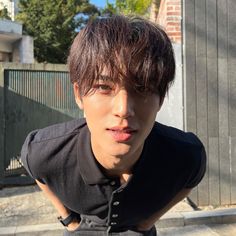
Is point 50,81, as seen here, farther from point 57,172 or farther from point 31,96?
point 57,172

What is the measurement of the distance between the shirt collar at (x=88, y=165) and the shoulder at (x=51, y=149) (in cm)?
5

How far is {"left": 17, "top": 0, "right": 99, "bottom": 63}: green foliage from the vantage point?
3025cm

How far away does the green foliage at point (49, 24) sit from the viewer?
3025 cm

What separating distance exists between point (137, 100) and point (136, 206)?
618mm

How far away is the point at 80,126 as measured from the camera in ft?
5.81

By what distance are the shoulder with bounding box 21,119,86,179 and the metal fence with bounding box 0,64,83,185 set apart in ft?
15.1

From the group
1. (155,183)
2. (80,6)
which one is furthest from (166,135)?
(80,6)

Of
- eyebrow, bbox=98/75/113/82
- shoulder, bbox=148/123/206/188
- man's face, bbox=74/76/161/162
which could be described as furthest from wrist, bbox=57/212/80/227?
eyebrow, bbox=98/75/113/82

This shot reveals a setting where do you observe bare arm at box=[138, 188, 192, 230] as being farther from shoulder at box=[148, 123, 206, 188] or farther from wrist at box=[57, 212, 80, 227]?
wrist at box=[57, 212, 80, 227]

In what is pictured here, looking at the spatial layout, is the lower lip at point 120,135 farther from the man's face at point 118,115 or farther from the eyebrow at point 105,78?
the eyebrow at point 105,78

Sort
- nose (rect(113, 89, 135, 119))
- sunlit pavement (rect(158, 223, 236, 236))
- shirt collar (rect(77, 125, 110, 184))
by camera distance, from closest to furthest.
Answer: nose (rect(113, 89, 135, 119)) < shirt collar (rect(77, 125, 110, 184)) < sunlit pavement (rect(158, 223, 236, 236))

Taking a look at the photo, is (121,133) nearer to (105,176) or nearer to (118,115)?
(118,115)

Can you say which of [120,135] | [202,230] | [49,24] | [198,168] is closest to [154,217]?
[198,168]

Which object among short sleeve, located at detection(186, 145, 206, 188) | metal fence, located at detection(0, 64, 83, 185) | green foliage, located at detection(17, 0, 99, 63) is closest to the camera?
short sleeve, located at detection(186, 145, 206, 188)
